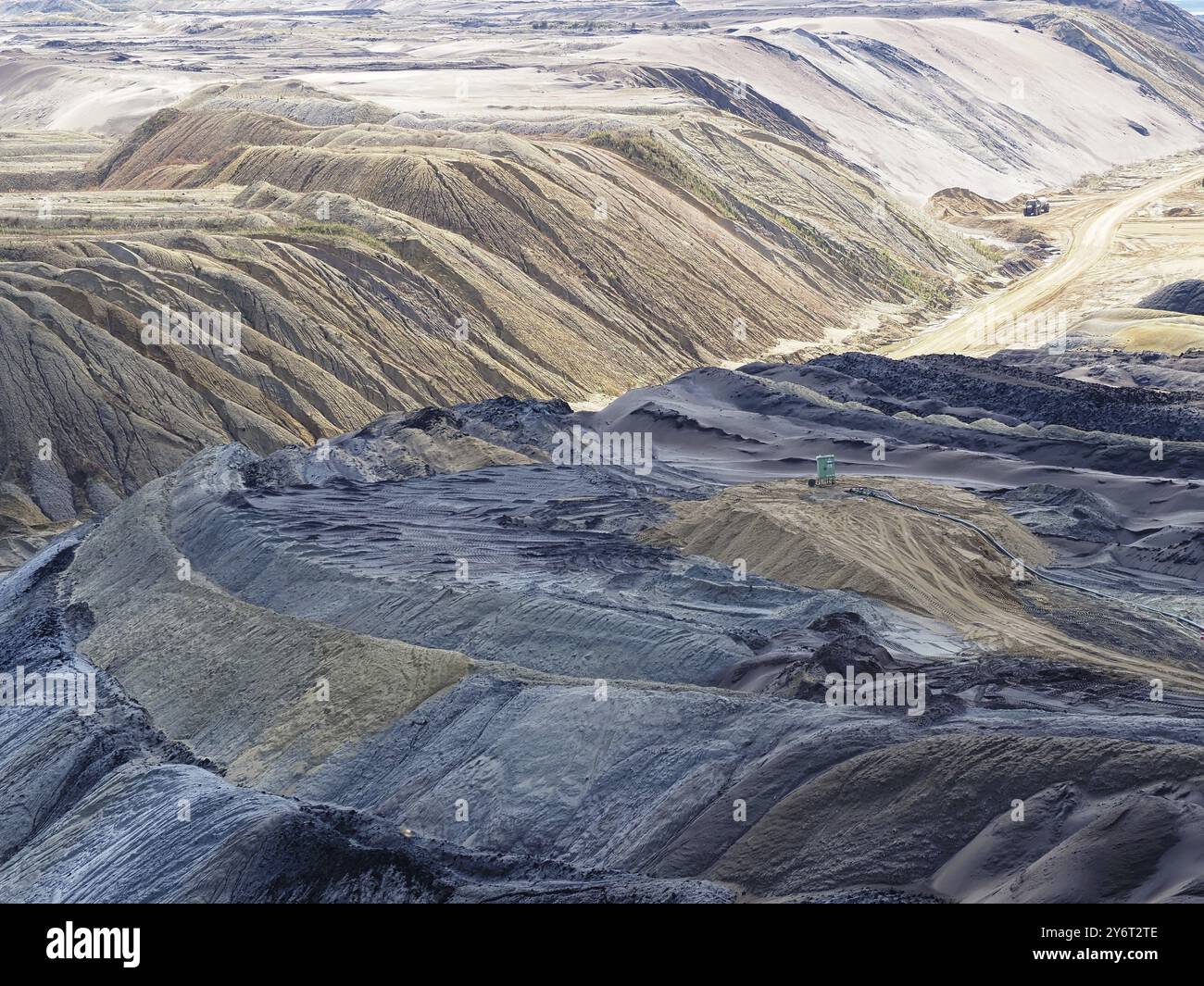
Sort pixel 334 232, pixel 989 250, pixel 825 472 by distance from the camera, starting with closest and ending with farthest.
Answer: pixel 825 472, pixel 334 232, pixel 989 250

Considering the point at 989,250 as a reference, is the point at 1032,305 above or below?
below

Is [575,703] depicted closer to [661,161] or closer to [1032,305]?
[1032,305]

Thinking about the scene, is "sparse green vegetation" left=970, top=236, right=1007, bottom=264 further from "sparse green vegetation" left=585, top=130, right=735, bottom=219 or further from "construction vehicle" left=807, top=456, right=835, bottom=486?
"construction vehicle" left=807, top=456, right=835, bottom=486

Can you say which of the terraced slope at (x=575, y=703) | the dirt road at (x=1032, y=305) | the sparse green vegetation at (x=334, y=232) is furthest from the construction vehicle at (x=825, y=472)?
the dirt road at (x=1032, y=305)

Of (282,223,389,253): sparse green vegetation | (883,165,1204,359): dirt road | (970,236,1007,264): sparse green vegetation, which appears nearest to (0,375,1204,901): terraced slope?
(282,223,389,253): sparse green vegetation

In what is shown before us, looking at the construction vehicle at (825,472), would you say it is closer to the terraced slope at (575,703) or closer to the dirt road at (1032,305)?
the terraced slope at (575,703)

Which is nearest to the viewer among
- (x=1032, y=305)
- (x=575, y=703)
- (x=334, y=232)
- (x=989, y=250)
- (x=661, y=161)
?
(x=575, y=703)

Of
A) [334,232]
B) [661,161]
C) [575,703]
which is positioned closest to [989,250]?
[661,161]

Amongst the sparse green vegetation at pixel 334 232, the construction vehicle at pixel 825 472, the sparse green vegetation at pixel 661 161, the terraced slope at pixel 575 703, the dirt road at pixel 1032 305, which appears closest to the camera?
the terraced slope at pixel 575 703

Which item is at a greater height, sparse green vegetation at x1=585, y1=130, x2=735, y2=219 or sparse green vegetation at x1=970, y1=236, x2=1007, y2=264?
sparse green vegetation at x1=585, y1=130, x2=735, y2=219
